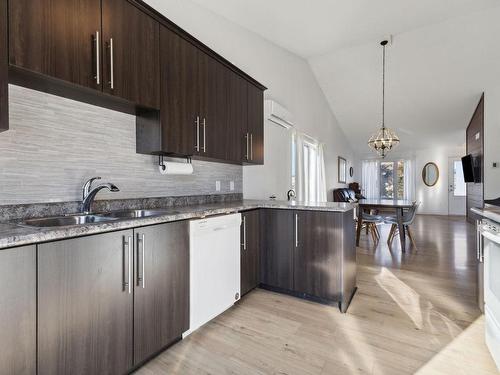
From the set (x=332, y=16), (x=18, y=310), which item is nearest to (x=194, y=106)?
(x=18, y=310)

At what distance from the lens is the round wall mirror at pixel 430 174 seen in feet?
→ 29.6

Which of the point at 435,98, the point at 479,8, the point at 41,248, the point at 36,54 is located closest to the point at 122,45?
the point at 36,54

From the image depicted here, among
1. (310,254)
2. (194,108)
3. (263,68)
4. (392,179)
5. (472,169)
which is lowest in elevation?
(310,254)

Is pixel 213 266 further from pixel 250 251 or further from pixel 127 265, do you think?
pixel 127 265

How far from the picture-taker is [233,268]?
7.11 ft

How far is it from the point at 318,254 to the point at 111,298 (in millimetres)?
1627

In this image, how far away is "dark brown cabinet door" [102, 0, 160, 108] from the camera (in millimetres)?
1547

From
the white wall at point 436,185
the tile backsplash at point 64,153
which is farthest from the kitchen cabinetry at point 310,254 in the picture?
the white wall at point 436,185

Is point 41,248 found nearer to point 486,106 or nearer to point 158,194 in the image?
point 158,194

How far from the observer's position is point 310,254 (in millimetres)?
2352

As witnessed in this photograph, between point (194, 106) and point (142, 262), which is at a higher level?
point (194, 106)

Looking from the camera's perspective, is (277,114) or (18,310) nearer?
(18,310)

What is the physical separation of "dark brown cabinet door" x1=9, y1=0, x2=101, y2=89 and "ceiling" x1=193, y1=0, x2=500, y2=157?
63.5 inches

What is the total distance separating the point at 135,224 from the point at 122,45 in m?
1.10
